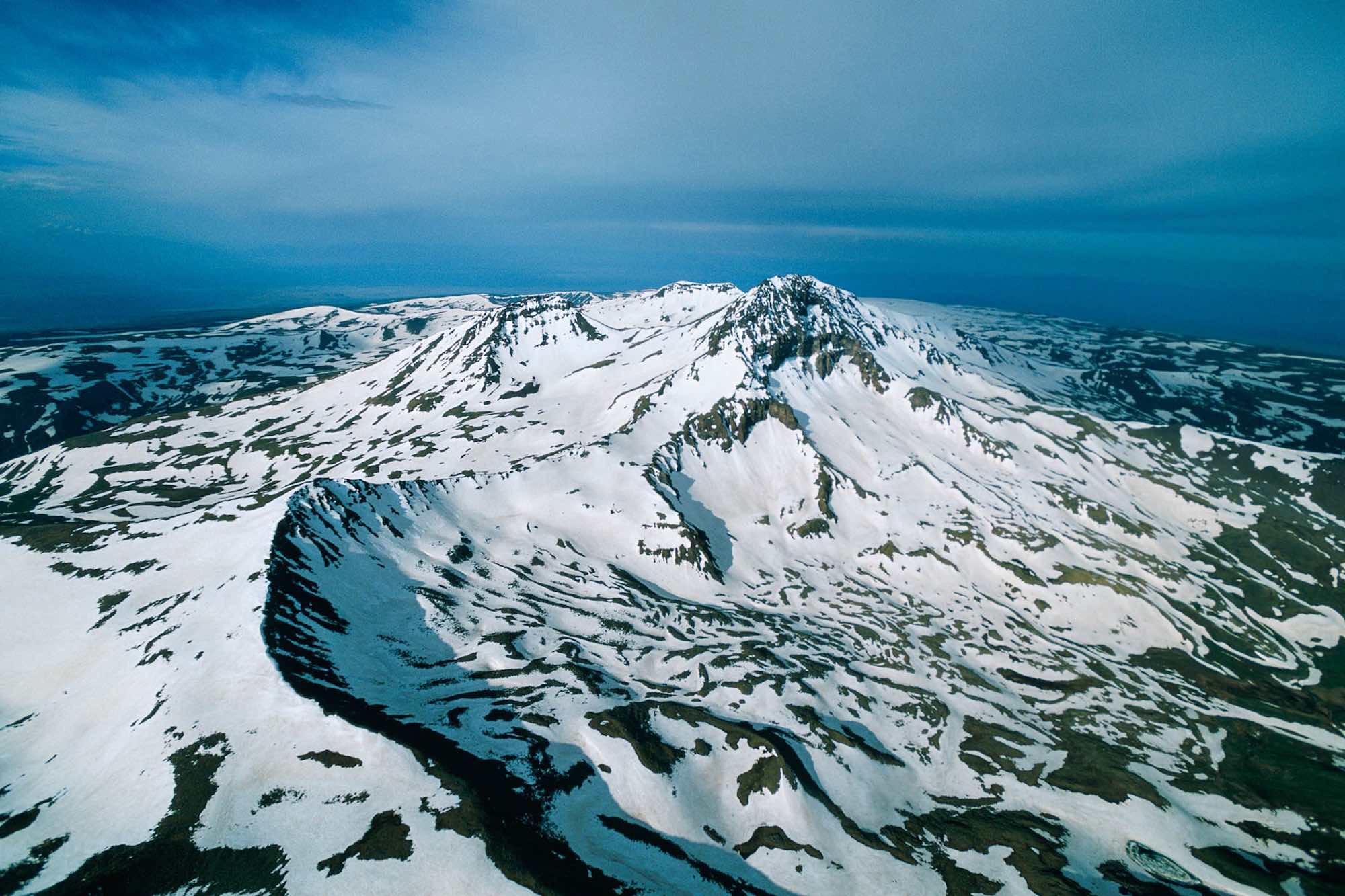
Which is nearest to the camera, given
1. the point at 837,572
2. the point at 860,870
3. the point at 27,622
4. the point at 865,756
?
the point at 860,870

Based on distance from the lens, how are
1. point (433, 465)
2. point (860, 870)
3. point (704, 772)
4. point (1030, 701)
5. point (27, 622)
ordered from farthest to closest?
point (433, 465)
point (1030, 701)
point (27, 622)
point (704, 772)
point (860, 870)

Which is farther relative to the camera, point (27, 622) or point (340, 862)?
point (27, 622)

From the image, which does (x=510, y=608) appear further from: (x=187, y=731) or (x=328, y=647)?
(x=187, y=731)

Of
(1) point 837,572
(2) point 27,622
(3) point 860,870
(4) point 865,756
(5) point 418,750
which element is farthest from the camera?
(1) point 837,572

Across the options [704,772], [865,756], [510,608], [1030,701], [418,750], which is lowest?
[1030,701]

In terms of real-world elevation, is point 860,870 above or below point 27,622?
below

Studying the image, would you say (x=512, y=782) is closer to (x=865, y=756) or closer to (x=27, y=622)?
(x=865, y=756)

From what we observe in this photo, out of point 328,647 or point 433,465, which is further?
point 433,465

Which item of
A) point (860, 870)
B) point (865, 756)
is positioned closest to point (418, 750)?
point (860, 870)

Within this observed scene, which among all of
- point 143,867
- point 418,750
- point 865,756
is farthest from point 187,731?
point 865,756
